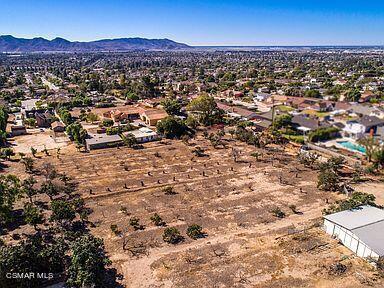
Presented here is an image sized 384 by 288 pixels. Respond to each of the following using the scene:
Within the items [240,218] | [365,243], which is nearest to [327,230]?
[365,243]

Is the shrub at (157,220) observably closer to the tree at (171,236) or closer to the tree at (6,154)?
the tree at (171,236)

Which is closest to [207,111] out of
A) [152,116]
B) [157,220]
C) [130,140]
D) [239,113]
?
[239,113]

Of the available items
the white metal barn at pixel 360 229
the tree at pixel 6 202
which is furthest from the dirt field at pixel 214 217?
the tree at pixel 6 202

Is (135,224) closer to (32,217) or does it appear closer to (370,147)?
(32,217)

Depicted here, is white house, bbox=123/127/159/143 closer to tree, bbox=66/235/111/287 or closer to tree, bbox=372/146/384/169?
tree, bbox=372/146/384/169

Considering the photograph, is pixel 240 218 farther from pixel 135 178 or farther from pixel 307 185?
pixel 135 178
